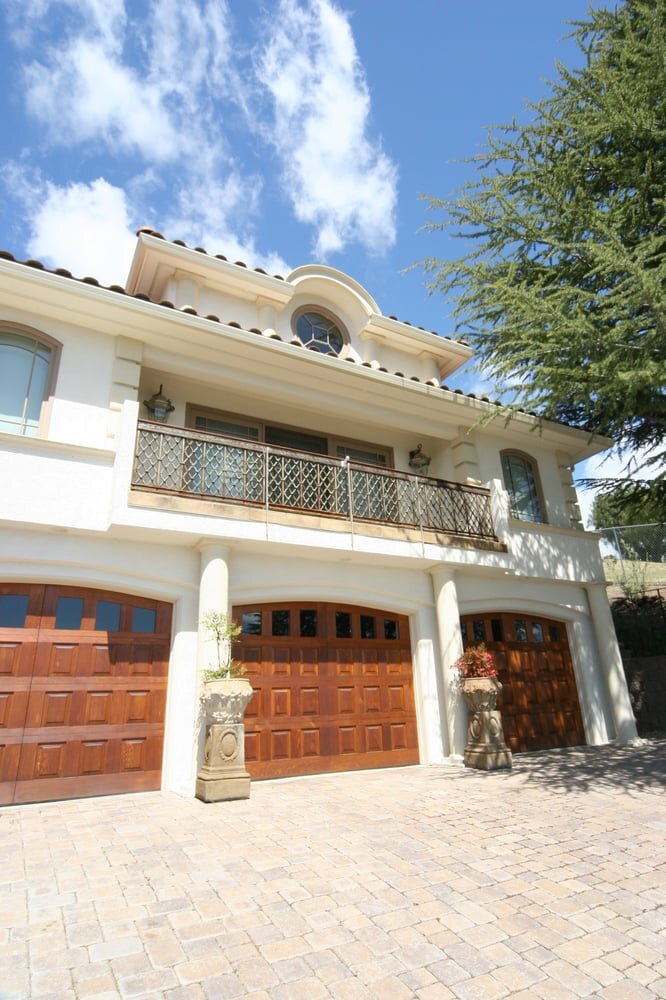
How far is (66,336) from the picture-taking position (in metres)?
8.12

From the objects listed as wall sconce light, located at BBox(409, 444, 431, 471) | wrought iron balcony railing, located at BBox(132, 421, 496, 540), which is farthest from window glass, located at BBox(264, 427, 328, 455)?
wall sconce light, located at BBox(409, 444, 431, 471)

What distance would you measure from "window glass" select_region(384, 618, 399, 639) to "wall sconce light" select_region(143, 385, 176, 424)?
533 cm

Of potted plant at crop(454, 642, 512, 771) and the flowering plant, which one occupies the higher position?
the flowering plant

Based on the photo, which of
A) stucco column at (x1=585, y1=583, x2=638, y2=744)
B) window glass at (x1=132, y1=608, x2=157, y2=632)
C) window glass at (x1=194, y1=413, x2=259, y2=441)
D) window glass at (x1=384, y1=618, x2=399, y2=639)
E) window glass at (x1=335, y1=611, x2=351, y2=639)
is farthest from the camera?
stucco column at (x1=585, y1=583, x2=638, y2=744)

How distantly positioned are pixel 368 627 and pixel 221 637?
3.34 meters

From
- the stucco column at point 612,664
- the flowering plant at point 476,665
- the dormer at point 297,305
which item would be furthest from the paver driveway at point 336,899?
the dormer at point 297,305

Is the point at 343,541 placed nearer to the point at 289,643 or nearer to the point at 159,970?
the point at 289,643

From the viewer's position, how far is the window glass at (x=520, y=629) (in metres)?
11.4

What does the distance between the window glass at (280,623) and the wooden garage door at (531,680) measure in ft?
12.4

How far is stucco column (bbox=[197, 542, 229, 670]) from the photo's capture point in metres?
7.44

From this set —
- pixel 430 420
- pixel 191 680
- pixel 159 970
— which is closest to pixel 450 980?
pixel 159 970

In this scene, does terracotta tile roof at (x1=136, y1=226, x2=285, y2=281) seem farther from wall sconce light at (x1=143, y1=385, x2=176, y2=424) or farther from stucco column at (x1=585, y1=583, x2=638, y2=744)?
stucco column at (x1=585, y1=583, x2=638, y2=744)

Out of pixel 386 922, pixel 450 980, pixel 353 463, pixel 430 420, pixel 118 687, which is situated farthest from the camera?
pixel 430 420

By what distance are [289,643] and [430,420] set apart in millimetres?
5439
